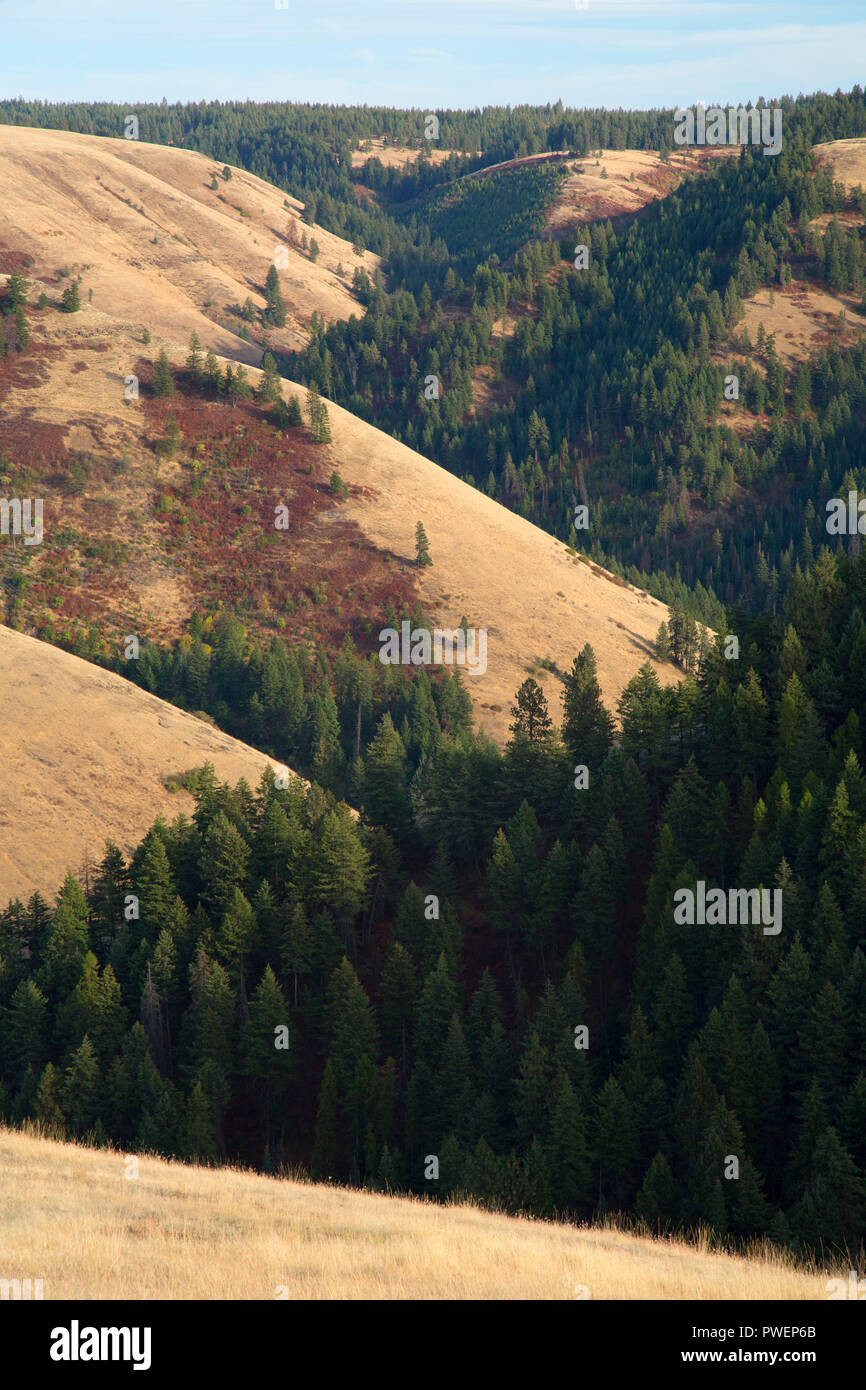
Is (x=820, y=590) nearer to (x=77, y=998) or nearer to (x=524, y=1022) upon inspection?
(x=524, y=1022)

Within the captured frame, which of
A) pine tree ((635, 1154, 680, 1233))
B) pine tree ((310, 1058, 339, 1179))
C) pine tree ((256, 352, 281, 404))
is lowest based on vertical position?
pine tree ((310, 1058, 339, 1179))

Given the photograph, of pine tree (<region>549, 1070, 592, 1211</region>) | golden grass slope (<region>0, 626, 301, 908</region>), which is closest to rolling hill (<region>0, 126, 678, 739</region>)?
golden grass slope (<region>0, 626, 301, 908</region>)

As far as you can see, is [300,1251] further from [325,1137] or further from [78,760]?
[78,760]

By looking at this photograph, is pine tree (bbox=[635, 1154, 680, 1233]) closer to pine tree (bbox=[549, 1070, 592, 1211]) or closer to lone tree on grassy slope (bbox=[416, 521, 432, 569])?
pine tree (bbox=[549, 1070, 592, 1211])

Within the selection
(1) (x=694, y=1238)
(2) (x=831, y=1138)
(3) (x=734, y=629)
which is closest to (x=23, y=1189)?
(1) (x=694, y=1238)

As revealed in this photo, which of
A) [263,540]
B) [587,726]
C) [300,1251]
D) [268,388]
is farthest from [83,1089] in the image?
[268,388]
